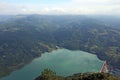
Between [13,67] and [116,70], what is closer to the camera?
[116,70]

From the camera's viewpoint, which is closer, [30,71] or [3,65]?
[30,71]

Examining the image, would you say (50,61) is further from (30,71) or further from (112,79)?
(112,79)

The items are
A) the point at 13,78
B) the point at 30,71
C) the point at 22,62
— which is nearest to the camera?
the point at 13,78

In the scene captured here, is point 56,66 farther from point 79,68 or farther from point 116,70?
point 116,70

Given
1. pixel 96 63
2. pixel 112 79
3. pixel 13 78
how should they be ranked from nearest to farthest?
pixel 112 79 → pixel 13 78 → pixel 96 63

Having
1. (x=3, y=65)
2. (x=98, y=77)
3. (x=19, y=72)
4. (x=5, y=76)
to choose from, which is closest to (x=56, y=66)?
(x=19, y=72)

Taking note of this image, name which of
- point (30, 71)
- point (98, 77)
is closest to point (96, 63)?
point (30, 71)

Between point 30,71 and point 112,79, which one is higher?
point 112,79

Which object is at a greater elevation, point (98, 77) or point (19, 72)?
point (98, 77)

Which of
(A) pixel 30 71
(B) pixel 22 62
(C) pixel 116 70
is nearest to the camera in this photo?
(A) pixel 30 71
